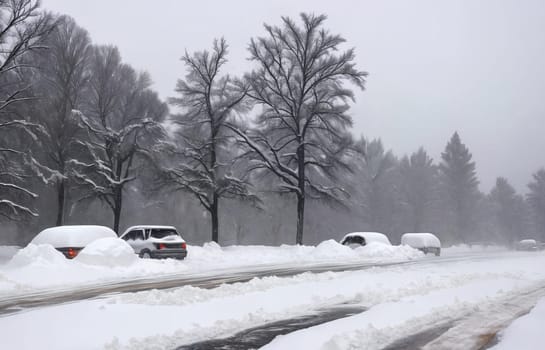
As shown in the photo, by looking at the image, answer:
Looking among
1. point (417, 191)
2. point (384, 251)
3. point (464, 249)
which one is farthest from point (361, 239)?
point (417, 191)

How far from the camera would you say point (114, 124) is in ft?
103

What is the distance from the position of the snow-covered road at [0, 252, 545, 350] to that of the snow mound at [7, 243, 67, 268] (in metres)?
6.84

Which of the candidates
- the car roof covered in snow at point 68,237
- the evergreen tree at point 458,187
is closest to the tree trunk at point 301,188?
the car roof covered in snow at point 68,237

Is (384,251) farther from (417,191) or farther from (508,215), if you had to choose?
(508,215)

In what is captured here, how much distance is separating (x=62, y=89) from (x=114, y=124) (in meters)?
3.77

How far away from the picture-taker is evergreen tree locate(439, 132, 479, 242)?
6300 cm

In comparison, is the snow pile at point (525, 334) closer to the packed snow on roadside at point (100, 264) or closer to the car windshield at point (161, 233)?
the packed snow on roadside at point (100, 264)

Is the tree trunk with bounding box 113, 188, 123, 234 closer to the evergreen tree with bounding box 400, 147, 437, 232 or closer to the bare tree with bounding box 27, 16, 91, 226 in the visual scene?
the bare tree with bounding box 27, 16, 91, 226

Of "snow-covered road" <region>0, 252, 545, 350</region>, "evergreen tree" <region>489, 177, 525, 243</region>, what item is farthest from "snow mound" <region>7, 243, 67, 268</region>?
"evergreen tree" <region>489, 177, 525, 243</region>

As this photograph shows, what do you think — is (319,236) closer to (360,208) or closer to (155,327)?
(360,208)

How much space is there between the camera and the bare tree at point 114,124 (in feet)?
92.2

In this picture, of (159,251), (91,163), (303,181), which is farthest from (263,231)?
(159,251)

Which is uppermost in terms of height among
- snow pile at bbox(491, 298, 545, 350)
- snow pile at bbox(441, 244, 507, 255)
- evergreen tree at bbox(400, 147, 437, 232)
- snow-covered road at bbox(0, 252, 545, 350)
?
evergreen tree at bbox(400, 147, 437, 232)

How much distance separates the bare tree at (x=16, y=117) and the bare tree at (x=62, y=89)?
1897mm
